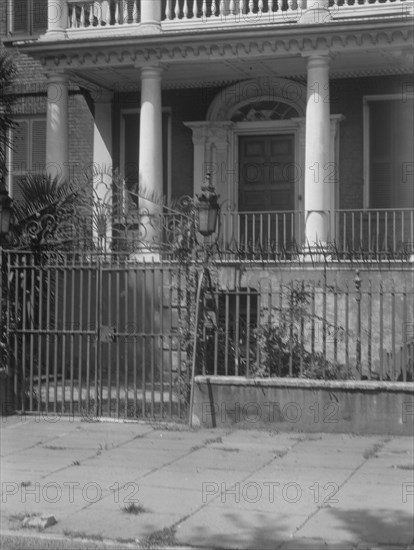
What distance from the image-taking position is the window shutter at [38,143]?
1930 cm

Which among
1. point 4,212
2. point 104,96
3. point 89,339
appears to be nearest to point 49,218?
point 4,212

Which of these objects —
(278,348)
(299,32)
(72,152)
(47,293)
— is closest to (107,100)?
(72,152)

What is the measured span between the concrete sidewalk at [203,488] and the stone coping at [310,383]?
1.74ft

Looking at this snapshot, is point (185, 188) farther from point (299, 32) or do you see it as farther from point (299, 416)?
point (299, 416)

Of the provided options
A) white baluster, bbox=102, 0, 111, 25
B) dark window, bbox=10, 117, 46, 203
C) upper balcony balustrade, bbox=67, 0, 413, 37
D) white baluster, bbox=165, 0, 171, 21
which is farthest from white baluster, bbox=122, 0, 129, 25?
dark window, bbox=10, 117, 46, 203

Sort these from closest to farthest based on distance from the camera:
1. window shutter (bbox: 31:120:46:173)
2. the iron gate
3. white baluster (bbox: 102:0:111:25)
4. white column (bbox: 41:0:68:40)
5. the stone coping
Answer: the stone coping
the iron gate
white column (bbox: 41:0:68:40)
white baluster (bbox: 102:0:111:25)
window shutter (bbox: 31:120:46:173)

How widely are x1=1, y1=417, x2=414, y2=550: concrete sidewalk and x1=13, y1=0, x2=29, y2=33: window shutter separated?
10.9 m

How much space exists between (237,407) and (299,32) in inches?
276

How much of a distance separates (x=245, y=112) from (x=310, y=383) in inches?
347

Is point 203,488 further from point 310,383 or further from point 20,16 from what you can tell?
point 20,16

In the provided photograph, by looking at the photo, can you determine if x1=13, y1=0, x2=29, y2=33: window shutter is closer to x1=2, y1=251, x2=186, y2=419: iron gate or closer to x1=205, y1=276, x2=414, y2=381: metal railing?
x1=2, y1=251, x2=186, y2=419: iron gate

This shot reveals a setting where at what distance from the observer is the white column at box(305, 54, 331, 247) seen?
50.8 ft

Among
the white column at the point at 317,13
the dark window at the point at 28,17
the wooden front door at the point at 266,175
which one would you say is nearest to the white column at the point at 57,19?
the dark window at the point at 28,17

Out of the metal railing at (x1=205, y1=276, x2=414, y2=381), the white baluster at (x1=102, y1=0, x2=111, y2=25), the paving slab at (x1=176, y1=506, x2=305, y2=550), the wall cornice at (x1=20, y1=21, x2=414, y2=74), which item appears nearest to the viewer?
the paving slab at (x1=176, y1=506, x2=305, y2=550)
